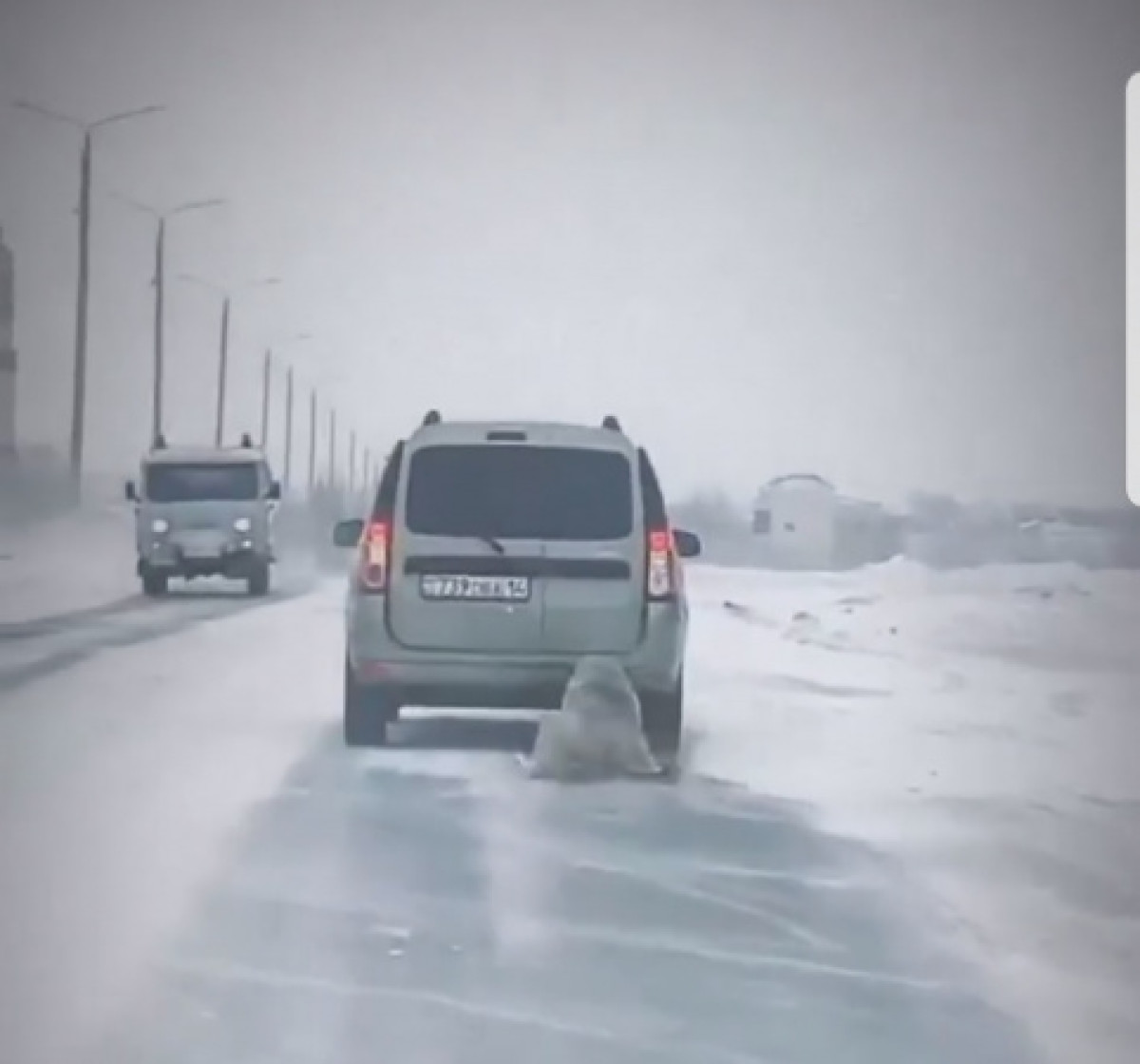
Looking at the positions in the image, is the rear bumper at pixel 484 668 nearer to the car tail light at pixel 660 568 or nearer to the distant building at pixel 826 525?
the car tail light at pixel 660 568

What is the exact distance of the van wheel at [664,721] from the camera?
3727mm

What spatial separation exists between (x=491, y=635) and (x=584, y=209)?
907 millimetres

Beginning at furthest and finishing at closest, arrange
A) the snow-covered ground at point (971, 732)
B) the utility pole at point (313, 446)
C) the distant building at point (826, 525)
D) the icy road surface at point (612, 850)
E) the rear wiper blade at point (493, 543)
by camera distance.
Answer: the distant building at point (826, 525), the utility pole at point (313, 446), the rear wiper blade at point (493, 543), the snow-covered ground at point (971, 732), the icy road surface at point (612, 850)

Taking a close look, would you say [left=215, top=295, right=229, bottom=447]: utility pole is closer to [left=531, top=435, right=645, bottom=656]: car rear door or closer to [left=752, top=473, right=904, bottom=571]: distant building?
[left=531, top=435, right=645, bottom=656]: car rear door

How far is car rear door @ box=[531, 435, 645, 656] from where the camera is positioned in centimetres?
366

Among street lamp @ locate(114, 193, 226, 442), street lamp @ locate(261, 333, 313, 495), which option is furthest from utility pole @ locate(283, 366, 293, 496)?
street lamp @ locate(114, 193, 226, 442)

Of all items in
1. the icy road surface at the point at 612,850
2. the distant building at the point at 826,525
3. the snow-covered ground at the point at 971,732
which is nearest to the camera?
the icy road surface at the point at 612,850

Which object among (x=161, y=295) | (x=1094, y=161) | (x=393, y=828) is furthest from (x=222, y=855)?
(x=1094, y=161)

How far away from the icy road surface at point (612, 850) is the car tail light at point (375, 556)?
88 mm

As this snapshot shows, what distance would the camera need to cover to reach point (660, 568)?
145 inches

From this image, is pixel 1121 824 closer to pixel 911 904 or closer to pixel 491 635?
pixel 911 904

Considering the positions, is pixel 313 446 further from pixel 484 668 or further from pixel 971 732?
pixel 971 732

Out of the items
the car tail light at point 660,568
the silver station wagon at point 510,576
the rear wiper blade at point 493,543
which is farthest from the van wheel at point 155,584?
the car tail light at point 660,568

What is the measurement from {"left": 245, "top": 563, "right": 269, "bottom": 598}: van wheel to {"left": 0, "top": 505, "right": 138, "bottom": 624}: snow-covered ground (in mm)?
258
